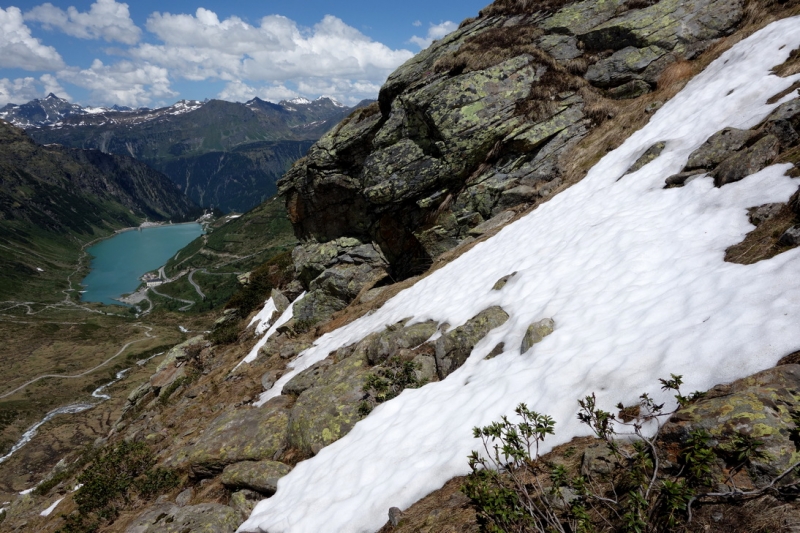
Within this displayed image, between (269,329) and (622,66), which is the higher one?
(622,66)

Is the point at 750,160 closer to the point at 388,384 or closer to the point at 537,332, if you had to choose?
the point at 537,332

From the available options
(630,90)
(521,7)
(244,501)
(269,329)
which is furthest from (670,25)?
(269,329)

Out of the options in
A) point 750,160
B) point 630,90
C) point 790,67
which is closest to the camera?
point 750,160

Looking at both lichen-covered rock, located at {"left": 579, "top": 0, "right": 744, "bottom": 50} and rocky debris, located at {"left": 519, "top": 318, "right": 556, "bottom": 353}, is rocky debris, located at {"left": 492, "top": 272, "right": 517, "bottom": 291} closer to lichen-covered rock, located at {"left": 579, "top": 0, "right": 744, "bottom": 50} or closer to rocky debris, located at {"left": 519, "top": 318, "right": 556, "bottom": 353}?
rocky debris, located at {"left": 519, "top": 318, "right": 556, "bottom": 353}

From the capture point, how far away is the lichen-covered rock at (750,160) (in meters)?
8.85

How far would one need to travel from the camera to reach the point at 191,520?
27.7ft

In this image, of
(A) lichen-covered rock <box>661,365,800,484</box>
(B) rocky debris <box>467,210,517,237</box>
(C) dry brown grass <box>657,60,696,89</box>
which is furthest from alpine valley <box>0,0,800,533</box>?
(B) rocky debris <box>467,210,517,237</box>

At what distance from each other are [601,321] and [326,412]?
712cm

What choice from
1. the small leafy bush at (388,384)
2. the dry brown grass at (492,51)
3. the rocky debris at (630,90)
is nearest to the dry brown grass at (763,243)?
the small leafy bush at (388,384)

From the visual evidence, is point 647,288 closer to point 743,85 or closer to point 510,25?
point 743,85

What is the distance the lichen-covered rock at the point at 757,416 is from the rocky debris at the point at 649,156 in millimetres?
11004

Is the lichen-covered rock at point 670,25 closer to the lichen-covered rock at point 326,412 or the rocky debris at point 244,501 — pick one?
the lichen-covered rock at point 326,412

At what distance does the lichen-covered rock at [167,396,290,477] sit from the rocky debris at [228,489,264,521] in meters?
1.31

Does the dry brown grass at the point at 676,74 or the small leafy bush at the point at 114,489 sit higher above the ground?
the dry brown grass at the point at 676,74
